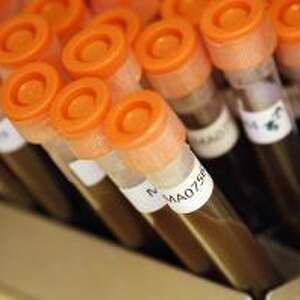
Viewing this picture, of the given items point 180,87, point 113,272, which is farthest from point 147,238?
point 180,87

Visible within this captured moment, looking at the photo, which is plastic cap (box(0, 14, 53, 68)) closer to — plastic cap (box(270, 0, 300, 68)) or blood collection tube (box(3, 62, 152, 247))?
blood collection tube (box(3, 62, 152, 247))

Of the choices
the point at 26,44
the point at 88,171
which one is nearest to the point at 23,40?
the point at 26,44

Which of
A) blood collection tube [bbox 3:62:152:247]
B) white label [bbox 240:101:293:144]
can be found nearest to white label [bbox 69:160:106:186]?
blood collection tube [bbox 3:62:152:247]

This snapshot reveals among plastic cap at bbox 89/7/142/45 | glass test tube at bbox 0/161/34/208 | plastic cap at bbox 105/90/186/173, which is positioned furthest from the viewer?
glass test tube at bbox 0/161/34/208

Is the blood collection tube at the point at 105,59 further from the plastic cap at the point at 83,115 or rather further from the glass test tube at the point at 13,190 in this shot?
the glass test tube at the point at 13,190

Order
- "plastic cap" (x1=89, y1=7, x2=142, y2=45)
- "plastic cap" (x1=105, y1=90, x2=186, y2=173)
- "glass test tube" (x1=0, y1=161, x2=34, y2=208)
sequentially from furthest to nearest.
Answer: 1. "glass test tube" (x1=0, y1=161, x2=34, y2=208)
2. "plastic cap" (x1=89, y1=7, x2=142, y2=45)
3. "plastic cap" (x1=105, y1=90, x2=186, y2=173)

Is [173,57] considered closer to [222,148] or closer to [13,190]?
[222,148]
